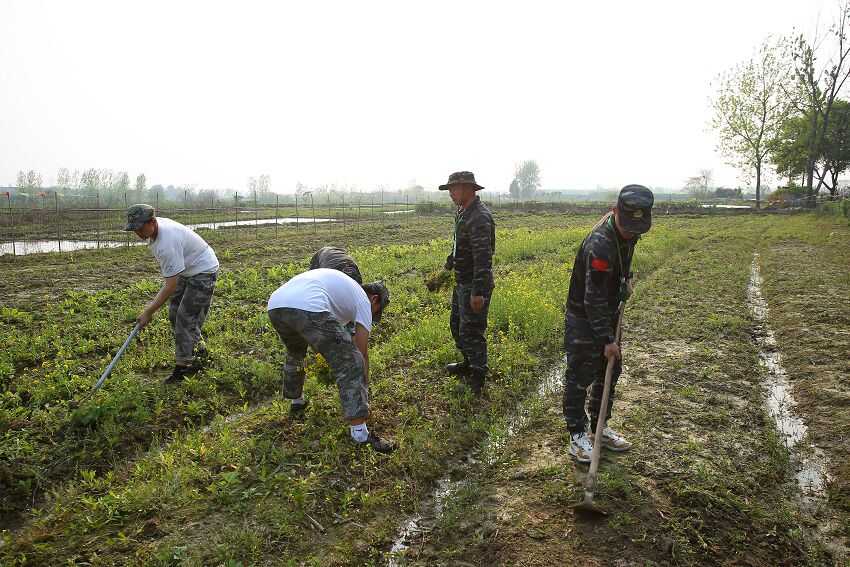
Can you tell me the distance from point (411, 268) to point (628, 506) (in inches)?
400

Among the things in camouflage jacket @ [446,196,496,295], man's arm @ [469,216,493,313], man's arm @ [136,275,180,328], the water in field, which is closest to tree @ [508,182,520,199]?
Answer: the water in field

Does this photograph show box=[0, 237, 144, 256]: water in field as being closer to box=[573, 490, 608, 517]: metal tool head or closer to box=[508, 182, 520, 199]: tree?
box=[573, 490, 608, 517]: metal tool head

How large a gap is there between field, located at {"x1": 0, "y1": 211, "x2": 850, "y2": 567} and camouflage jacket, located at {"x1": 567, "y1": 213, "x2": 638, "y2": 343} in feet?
3.92

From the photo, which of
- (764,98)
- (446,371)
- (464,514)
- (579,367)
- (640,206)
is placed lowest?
(464,514)

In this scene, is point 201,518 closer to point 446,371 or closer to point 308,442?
Result: point 308,442

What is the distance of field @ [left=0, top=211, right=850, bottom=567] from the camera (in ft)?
10.7

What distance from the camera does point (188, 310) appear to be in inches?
224

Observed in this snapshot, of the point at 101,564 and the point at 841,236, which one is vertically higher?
the point at 841,236

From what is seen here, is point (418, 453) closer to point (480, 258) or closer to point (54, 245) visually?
point (480, 258)

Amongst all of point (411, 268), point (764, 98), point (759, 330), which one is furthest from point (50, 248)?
point (764, 98)

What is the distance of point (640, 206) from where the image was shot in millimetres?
3496

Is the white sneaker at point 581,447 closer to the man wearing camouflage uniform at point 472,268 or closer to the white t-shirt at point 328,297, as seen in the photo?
the man wearing camouflage uniform at point 472,268

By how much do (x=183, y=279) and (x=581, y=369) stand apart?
4.41 meters

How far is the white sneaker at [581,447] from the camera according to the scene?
408cm
